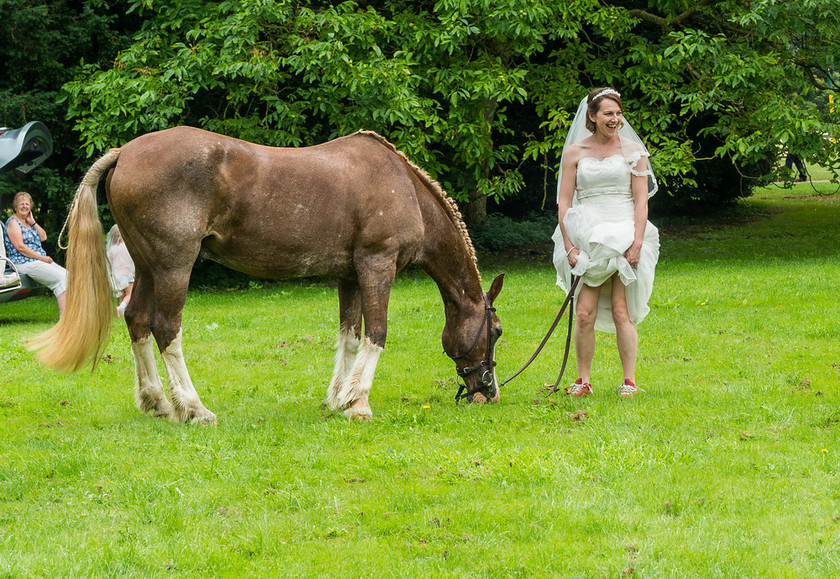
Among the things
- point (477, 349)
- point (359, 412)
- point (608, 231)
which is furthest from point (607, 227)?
point (359, 412)

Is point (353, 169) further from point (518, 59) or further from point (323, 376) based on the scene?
point (518, 59)

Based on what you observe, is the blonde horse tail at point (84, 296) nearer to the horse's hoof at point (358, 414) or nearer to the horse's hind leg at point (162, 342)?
the horse's hind leg at point (162, 342)

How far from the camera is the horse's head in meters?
7.32

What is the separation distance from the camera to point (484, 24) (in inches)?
582

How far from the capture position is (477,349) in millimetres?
7391

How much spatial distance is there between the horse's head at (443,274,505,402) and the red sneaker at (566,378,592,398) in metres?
0.57

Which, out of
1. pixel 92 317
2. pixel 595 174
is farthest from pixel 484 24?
pixel 92 317

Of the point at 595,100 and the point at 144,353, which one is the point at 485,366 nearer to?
the point at 595,100

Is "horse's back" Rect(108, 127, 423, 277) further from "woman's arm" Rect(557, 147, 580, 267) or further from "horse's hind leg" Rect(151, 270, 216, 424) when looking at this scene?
"woman's arm" Rect(557, 147, 580, 267)

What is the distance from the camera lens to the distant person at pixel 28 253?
12.4 metres

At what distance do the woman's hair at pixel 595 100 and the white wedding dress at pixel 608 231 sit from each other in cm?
27

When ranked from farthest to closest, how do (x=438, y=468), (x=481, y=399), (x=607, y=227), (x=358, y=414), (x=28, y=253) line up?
1. (x=28, y=253)
2. (x=481, y=399)
3. (x=607, y=227)
4. (x=358, y=414)
5. (x=438, y=468)

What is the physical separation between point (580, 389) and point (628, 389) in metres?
0.36

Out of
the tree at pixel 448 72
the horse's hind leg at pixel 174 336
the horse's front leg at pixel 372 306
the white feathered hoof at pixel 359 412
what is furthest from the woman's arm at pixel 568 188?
the tree at pixel 448 72
